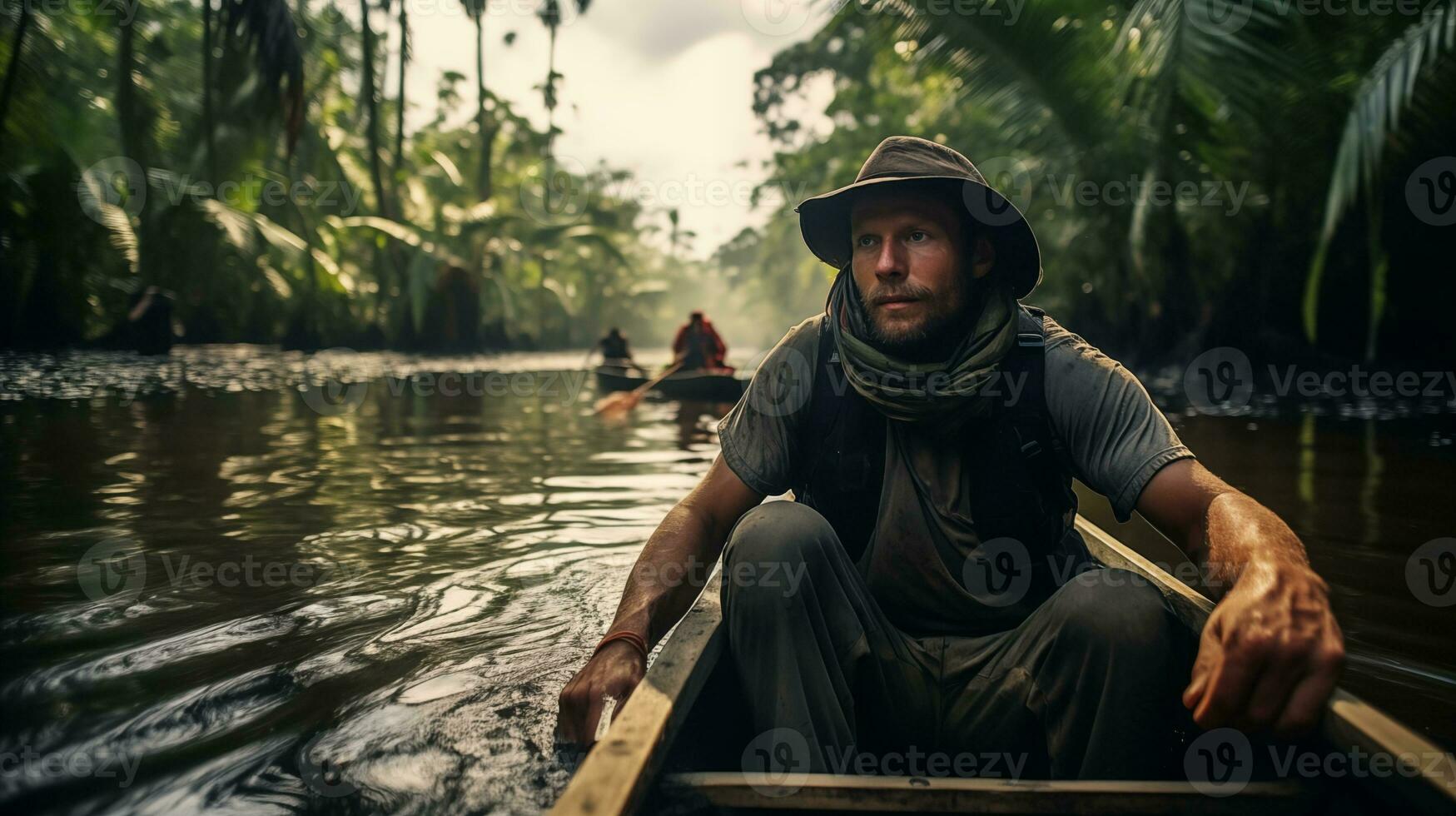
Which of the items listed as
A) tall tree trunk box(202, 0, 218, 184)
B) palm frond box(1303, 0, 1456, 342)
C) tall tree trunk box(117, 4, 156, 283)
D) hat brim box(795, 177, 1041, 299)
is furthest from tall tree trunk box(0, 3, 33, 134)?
palm frond box(1303, 0, 1456, 342)

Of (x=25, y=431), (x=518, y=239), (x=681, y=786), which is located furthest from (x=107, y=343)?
(x=681, y=786)

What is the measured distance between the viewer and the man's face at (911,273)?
205cm

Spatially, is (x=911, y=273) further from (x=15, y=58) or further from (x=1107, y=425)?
(x=15, y=58)

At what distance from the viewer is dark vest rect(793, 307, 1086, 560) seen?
197 centimetres

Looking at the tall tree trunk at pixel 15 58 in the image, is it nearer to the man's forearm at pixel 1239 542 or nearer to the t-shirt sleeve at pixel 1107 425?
the t-shirt sleeve at pixel 1107 425

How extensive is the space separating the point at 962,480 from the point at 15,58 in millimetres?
14540

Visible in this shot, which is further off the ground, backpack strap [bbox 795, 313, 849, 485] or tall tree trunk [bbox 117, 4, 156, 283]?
tall tree trunk [bbox 117, 4, 156, 283]

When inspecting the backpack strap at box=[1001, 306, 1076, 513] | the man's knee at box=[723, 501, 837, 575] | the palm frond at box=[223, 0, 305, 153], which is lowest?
the man's knee at box=[723, 501, 837, 575]

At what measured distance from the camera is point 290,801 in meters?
1.91

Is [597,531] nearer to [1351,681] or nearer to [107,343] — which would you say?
[1351,681]

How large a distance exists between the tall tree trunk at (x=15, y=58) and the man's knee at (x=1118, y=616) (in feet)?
48.6

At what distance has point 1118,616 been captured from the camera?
164cm

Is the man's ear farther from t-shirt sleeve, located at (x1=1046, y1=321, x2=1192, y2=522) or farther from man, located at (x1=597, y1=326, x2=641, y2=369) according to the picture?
man, located at (x1=597, y1=326, x2=641, y2=369)

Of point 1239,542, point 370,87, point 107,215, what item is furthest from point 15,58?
point 1239,542
